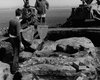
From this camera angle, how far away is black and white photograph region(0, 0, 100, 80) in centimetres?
913

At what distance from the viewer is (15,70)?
33.2 ft

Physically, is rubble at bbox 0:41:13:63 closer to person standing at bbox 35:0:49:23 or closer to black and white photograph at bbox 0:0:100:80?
black and white photograph at bbox 0:0:100:80

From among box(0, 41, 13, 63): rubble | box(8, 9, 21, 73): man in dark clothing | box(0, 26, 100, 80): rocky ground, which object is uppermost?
box(8, 9, 21, 73): man in dark clothing

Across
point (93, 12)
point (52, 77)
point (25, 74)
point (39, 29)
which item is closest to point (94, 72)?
point (52, 77)

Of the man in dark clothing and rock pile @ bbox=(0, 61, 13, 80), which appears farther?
rock pile @ bbox=(0, 61, 13, 80)

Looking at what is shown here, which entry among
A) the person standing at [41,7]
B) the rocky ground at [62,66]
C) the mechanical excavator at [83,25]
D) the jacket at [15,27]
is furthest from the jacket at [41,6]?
the jacket at [15,27]

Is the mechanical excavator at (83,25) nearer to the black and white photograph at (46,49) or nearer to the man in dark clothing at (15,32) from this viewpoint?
the black and white photograph at (46,49)

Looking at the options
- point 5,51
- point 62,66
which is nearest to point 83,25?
point 5,51

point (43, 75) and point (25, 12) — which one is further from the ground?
point (25, 12)

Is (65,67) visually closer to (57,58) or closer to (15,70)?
(57,58)

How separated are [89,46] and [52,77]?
12.2 ft

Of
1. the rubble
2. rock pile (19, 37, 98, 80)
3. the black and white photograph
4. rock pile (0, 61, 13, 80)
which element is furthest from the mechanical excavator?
rock pile (0, 61, 13, 80)

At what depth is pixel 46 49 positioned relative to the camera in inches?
514

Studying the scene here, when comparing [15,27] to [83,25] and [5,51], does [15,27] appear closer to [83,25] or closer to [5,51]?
[5,51]
